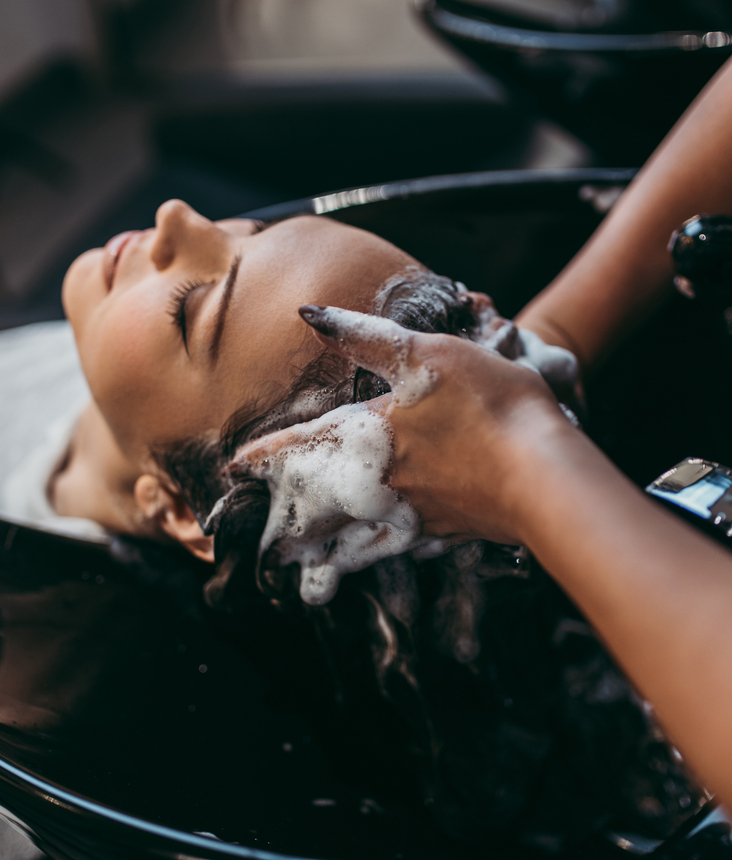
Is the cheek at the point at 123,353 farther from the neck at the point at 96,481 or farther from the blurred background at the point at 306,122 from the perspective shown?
the blurred background at the point at 306,122

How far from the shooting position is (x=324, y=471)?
525mm

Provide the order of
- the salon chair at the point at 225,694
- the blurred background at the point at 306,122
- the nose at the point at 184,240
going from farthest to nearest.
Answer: the blurred background at the point at 306,122
the nose at the point at 184,240
the salon chair at the point at 225,694

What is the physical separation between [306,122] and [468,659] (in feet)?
4.35

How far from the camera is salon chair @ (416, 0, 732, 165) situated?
113 cm

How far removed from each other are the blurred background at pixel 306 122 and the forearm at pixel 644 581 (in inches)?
40.2

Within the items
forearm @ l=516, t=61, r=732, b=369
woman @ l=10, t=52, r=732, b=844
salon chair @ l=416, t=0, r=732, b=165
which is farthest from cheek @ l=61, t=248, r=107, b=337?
salon chair @ l=416, t=0, r=732, b=165

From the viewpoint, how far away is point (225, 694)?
677mm

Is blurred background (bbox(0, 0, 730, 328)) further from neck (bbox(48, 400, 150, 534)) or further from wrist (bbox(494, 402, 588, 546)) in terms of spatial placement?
wrist (bbox(494, 402, 588, 546))

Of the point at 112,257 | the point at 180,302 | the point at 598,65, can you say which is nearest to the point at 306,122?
the point at 598,65

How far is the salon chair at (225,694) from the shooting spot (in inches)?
20.6

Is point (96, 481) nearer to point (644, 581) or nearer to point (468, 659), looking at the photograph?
point (468, 659)

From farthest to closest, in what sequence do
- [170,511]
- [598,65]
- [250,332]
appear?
[598,65] < [170,511] < [250,332]

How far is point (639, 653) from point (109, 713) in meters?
0.50

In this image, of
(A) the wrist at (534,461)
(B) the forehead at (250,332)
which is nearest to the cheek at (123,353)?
(B) the forehead at (250,332)
